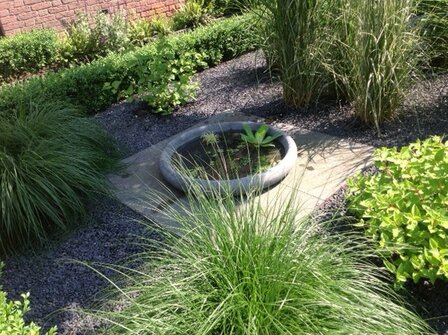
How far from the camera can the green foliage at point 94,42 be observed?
728 centimetres

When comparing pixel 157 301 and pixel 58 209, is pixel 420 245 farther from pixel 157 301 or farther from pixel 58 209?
pixel 58 209

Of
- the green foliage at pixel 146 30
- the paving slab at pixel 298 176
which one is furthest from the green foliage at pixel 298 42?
the green foliage at pixel 146 30

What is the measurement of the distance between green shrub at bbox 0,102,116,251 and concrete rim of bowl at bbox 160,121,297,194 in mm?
509

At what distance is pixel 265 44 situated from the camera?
4758 millimetres

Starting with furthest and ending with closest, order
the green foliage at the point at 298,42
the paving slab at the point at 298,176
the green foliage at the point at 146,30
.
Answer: the green foliage at the point at 146,30, the green foliage at the point at 298,42, the paving slab at the point at 298,176

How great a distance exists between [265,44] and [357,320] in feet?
11.1

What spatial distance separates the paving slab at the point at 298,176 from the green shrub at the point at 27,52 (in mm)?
3648

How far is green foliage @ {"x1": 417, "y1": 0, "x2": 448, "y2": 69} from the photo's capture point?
4.29m

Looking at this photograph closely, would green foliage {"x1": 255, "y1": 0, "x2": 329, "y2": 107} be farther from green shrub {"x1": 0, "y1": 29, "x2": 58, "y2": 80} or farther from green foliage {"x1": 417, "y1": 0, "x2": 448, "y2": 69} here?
green shrub {"x1": 0, "y1": 29, "x2": 58, "y2": 80}

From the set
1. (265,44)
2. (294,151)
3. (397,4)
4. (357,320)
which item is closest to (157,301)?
(357,320)

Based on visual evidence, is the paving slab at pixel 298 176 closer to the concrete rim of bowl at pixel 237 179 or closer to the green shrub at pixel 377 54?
the concrete rim of bowl at pixel 237 179

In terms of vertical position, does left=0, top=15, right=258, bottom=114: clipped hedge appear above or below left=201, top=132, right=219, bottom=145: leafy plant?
above

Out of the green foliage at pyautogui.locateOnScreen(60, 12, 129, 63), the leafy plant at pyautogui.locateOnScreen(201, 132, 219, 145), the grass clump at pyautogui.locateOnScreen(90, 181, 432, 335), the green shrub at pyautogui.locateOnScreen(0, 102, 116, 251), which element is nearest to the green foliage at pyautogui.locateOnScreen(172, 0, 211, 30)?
the green foliage at pyautogui.locateOnScreen(60, 12, 129, 63)

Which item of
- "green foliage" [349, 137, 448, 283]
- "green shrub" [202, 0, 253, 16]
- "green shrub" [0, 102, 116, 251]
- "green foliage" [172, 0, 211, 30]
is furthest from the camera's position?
"green shrub" [202, 0, 253, 16]
